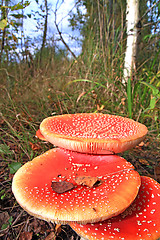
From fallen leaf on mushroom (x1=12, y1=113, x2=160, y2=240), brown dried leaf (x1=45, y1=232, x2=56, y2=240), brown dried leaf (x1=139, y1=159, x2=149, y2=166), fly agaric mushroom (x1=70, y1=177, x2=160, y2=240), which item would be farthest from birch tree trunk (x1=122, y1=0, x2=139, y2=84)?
brown dried leaf (x1=45, y1=232, x2=56, y2=240)

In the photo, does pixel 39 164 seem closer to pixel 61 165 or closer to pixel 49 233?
pixel 61 165

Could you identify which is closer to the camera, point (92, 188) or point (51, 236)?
point (92, 188)

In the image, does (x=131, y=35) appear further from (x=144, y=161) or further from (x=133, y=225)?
(x=133, y=225)

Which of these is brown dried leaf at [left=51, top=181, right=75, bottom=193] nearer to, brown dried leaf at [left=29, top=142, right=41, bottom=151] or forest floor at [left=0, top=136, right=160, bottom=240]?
forest floor at [left=0, top=136, right=160, bottom=240]

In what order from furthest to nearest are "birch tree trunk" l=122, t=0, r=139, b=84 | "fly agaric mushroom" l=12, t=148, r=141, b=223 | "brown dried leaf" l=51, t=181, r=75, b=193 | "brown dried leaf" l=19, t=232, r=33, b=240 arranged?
"birch tree trunk" l=122, t=0, r=139, b=84 < "brown dried leaf" l=19, t=232, r=33, b=240 < "brown dried leaf" l=51, t=181, r=75, b=193 < "fly agaric mushroom" l=12, t=148, r=141, b=223

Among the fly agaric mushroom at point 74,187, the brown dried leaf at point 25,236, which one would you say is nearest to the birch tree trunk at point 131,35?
the fly agaric mushroom at point 74,187

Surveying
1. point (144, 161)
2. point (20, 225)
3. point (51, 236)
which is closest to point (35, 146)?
point (20, 225)

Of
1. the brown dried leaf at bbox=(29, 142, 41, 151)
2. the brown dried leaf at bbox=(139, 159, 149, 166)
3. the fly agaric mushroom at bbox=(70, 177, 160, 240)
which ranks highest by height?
the brown dried leaf at bbox=(29, 142, 41, 151)
